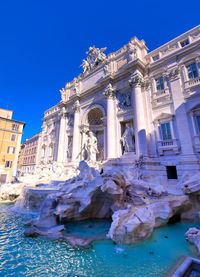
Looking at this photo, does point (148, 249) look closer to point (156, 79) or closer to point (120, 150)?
point (120, 150)

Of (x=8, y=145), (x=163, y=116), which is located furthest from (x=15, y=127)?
(x=163, y=116)

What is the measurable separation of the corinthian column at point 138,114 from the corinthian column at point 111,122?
208cm

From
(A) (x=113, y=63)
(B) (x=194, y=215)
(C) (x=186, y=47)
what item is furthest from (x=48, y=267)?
(A) (x=113, y=63)

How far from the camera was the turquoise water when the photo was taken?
3094 mm

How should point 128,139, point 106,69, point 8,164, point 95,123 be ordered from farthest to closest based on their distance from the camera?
1. point 8,164
2. point 95,123
3. point 106,69
4. point 128,139

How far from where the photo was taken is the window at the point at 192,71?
30.7ft

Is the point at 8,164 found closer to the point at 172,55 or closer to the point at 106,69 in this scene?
the point at 106,69

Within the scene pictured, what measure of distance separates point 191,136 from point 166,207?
536 centimetres

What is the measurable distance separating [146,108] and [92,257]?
32.8 ft

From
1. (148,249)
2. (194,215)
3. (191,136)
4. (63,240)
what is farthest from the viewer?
(191,136)

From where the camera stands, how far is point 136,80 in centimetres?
1103

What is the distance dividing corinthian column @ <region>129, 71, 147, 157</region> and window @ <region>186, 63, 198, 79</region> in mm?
3166

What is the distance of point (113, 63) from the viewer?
45.6ft

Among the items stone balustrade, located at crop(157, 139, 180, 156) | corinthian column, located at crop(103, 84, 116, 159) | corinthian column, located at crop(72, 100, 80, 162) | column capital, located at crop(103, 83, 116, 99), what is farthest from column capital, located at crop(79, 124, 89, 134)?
stone balustrade, located at crop(157, 139, 180, 156)
